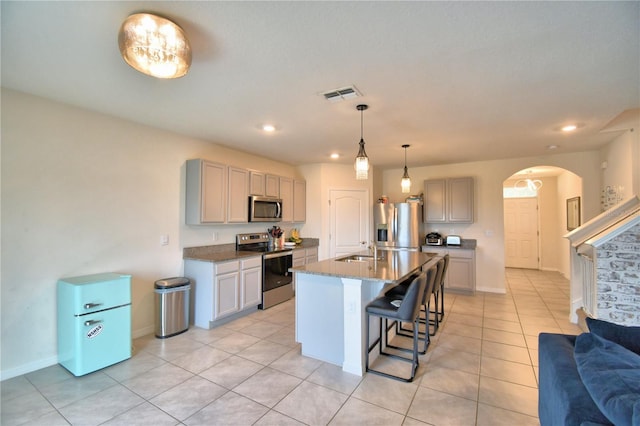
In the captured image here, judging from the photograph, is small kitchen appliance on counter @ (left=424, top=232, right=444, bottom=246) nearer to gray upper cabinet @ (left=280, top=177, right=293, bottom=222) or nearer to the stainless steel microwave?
gray upper cabinet @ (left=280, top=177, right=293, bottom=222)

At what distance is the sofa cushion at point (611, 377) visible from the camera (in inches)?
35.5

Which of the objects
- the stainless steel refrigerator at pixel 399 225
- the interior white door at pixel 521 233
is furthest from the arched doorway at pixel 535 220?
the stainless steel refrigerator at pixel 399 225

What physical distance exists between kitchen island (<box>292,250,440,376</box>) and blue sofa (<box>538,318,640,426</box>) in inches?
41.7

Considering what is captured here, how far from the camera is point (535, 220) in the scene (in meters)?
7.69

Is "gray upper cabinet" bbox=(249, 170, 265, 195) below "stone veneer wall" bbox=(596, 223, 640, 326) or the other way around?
the other way around

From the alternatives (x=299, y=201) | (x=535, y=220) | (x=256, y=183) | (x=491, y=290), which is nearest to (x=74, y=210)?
(x=256, y=183)

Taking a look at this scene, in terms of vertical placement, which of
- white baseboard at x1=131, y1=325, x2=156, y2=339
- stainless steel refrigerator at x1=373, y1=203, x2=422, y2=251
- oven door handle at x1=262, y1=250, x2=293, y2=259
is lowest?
white baseboard at x1=131, y1=325, x2=156, y2=339

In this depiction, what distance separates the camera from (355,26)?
1.67 meters

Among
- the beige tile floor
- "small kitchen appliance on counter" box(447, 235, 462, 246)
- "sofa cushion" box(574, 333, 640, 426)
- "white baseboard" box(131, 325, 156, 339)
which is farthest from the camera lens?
"small kitchen appliance on counter" box(447, 235, 462, 246)

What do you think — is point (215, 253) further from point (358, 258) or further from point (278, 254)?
point (358, 258)

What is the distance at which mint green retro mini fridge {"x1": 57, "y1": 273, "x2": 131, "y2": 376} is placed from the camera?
250 centimetres

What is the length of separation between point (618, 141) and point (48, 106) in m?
6.90

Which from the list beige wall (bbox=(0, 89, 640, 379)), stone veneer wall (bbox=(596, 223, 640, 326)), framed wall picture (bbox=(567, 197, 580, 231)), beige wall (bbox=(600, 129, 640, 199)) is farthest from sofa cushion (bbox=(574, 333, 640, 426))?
framed wall picture (bbox=(567, 197, 580, 231))

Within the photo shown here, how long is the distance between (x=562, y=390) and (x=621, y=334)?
65 cm
